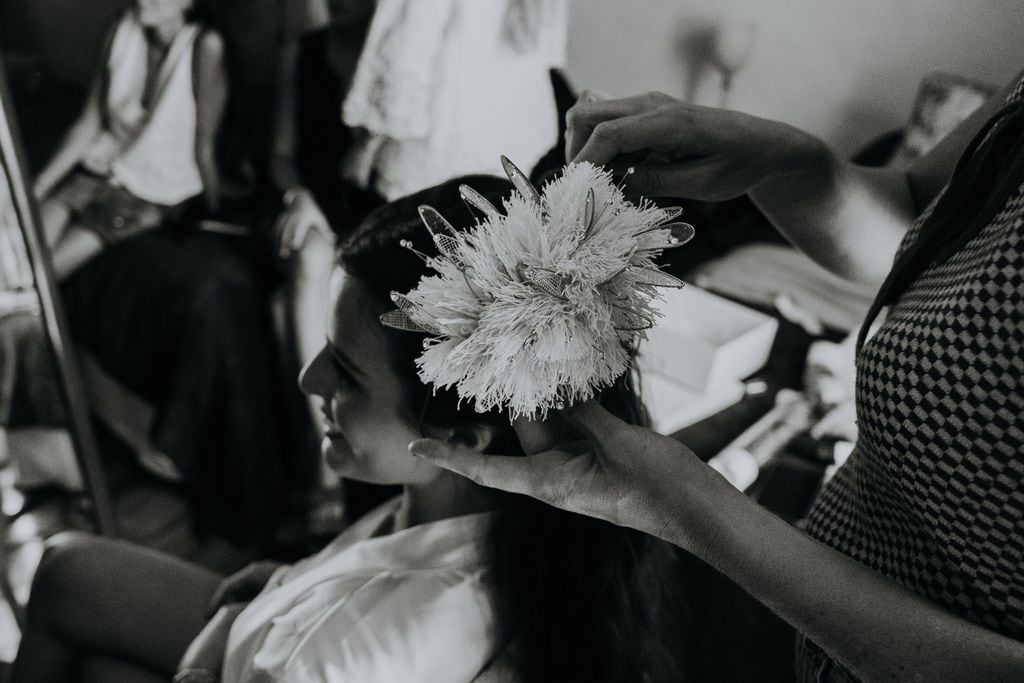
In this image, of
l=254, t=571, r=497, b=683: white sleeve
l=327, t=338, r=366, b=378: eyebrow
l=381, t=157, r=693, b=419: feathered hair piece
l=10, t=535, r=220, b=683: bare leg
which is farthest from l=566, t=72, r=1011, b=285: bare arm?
l=10, t=535, r=220, b=683: bare leg

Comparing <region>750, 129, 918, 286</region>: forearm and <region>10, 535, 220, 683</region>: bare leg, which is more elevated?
<region>750, 129, 918, 286</region>: forearm

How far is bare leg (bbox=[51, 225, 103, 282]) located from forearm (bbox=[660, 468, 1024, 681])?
1527 millimetres

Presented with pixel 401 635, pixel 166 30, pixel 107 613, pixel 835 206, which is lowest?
pixel 107 613

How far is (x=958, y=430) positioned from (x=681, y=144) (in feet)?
1.03

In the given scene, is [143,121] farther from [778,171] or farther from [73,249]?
[778,171]

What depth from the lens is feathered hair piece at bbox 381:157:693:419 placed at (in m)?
0.48

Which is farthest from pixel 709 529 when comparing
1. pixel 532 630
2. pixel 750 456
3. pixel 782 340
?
pixel 782 340

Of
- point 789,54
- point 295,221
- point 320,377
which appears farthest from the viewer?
point 789,54

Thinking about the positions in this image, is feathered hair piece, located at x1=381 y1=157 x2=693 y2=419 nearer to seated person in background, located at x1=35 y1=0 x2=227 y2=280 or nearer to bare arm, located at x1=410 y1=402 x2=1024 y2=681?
bare arm, located at x1=410 y1=402 x2=1024 y2=681

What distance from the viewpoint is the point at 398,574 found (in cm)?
84

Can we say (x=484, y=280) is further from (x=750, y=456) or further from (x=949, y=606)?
(x=750, y=456)

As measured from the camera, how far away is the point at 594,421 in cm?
51

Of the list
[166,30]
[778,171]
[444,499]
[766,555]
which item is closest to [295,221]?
[166,30]

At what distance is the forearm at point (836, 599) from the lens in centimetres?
45
